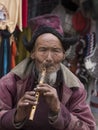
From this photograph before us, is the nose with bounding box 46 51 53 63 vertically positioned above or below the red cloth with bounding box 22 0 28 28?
above

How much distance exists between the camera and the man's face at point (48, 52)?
234cm

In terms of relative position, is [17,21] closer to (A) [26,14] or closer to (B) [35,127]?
(A) [26,14]

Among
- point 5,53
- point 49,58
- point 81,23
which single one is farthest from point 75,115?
point 81,23

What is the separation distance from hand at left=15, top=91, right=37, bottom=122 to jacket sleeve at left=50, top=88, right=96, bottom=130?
16 centimetres

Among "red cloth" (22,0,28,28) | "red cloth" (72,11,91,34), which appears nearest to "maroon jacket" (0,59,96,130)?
"red cloth" (22,0,28,28)

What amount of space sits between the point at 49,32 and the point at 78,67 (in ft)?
7.52

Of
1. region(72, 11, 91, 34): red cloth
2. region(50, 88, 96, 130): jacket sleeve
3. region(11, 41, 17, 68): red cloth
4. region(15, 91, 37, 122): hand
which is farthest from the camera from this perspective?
region(72, 11, 91, 34): red cloth

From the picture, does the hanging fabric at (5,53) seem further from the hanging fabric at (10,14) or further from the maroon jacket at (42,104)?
the maroon jacket at (42,104)

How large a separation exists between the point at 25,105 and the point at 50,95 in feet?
0.45

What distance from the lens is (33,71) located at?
2.44 metres

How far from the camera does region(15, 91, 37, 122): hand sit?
2.12 m

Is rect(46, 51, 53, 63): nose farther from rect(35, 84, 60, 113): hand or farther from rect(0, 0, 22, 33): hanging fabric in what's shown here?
rect(0, 0, 22, 33): hanging fabric

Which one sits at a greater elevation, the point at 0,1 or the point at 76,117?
the point at 0,1

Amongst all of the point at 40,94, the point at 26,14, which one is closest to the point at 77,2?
the point at 26,14
